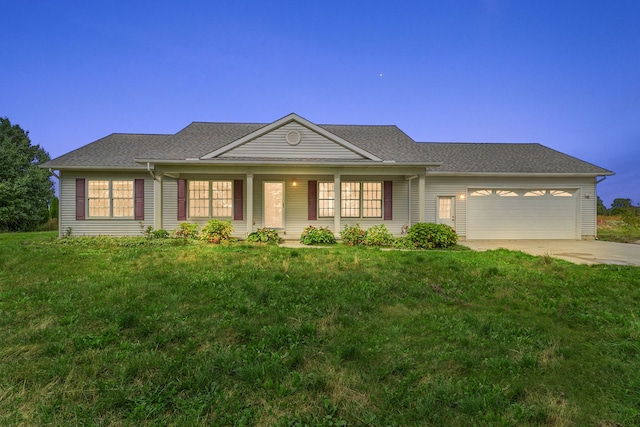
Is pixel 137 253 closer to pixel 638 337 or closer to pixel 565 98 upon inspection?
pixel 638 337

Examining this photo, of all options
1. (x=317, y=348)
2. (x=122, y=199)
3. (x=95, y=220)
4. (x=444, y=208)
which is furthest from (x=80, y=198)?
(x=444, y=208)

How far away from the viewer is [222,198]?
1218 centimetres

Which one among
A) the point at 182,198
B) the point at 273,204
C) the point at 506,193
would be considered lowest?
the point at 273,204

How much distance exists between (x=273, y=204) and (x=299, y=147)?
2.68 m

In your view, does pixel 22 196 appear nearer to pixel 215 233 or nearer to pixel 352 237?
pixel 215 233

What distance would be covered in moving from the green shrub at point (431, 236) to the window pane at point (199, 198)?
26.5 ft

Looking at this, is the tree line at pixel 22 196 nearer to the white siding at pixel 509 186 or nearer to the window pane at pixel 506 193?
the white siding at pixel 509 186

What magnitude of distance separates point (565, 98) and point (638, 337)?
63092mm

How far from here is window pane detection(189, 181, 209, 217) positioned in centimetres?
1209

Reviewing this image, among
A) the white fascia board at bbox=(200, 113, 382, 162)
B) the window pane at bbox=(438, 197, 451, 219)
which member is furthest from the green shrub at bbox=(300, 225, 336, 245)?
the window pane at bbox=(438, 197, 451, 219)

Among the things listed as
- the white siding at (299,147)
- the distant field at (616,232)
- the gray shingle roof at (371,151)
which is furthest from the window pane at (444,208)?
the distant field at (616,232)

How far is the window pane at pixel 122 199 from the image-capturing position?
12.0m

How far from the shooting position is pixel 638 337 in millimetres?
3172

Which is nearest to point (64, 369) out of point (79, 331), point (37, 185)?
point (79, 331)
